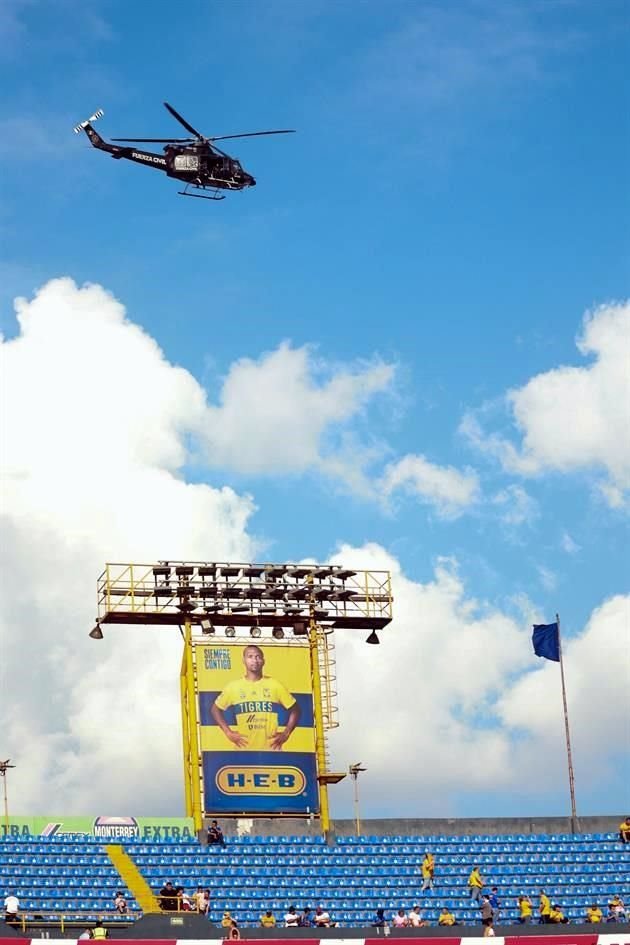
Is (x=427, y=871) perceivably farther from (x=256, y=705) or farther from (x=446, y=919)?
(x=256, y=705)

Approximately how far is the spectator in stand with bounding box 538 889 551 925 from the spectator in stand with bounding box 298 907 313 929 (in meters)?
6.64

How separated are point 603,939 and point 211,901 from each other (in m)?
11.5

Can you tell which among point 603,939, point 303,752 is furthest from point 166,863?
point 603,939

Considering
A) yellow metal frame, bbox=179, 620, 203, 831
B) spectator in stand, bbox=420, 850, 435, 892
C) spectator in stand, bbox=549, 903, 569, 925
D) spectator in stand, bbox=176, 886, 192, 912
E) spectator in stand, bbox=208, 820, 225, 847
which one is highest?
yellow metal frame, bbox=179, 620, 203, 831

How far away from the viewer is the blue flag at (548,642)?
65.8 metres

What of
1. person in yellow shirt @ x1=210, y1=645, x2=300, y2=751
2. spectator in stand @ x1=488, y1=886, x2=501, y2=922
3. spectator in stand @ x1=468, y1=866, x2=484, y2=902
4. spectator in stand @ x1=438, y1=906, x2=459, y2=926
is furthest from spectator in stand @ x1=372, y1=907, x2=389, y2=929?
person in yellow shirt @ x1=210, y1=645, x2=300, y2=751

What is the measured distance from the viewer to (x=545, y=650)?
65.9 meters

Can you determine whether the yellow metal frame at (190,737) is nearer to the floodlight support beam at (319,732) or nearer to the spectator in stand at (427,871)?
the floodlight support beam at (319,732)

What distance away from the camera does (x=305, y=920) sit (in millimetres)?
49969

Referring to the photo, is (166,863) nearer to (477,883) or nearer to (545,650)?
(477,883)

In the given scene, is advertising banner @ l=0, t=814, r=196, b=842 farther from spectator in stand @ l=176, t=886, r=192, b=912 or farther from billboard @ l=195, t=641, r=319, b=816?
spectator in stand @ l=176, t=886, r=192, b=912

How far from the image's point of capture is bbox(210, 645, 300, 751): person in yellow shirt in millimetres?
58781

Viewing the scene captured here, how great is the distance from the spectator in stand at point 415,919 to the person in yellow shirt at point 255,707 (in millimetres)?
9323

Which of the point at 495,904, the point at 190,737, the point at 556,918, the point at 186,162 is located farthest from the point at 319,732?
the point at 186,162
